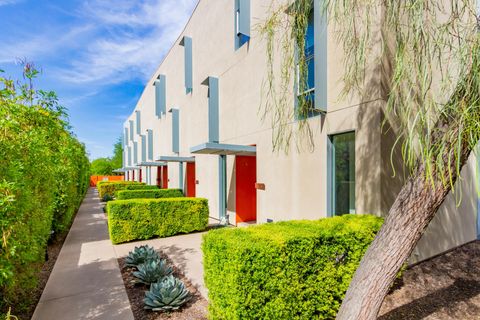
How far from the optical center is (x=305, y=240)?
10.5 ft

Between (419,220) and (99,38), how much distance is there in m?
9.47

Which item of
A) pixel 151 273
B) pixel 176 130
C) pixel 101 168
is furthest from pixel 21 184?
pixel 101 168

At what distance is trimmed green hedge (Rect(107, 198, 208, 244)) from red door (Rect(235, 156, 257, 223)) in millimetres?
1681

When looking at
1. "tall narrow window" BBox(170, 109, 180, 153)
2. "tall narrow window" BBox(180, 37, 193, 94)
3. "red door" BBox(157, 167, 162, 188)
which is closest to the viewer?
"tall narrow window" BBox(180, 37, 193, 94)

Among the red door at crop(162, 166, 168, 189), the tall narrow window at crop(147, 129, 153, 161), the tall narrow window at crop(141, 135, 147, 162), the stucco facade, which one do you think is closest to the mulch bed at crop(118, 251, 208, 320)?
the stucco facade

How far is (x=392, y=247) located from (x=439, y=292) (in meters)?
2.77

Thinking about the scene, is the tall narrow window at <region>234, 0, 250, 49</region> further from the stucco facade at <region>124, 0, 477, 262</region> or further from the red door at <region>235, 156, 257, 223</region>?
the red door at <region>235, 156, 257, 223</region>

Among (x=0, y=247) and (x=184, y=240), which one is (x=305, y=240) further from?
(x=184, y=240)

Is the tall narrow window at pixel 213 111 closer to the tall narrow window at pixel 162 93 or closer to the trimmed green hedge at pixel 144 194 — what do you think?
the trimmed green hedge at pixel 144 194

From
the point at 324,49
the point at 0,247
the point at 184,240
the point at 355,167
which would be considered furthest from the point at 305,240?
the point at 184,240

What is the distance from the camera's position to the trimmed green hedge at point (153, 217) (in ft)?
24.5

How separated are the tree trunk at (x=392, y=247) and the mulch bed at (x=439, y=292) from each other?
133 cm

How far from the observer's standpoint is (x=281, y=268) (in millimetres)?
3064

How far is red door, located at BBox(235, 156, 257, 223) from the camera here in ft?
32.7
